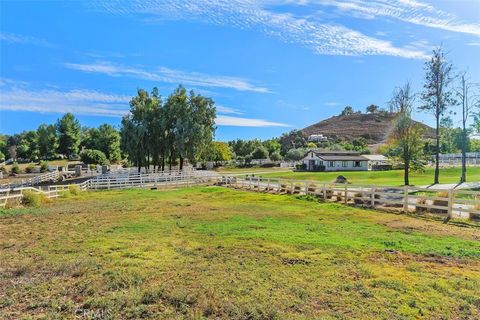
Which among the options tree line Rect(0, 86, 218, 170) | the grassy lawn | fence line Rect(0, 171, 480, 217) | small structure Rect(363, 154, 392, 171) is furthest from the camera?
small structure Rect(363, 154, 392, 171)

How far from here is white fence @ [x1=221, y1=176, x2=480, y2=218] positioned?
14.1 m

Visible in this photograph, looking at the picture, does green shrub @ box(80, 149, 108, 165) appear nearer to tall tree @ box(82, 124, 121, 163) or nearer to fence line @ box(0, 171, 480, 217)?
tall tree @ box(82, 124, 121, 163)

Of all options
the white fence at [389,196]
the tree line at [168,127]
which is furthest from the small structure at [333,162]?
the white fence at [389,196]

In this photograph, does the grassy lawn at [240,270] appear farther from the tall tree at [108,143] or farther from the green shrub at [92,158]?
the tall tree at [108,143]

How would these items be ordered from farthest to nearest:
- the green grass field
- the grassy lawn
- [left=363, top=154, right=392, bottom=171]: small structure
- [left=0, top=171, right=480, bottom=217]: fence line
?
[left=363, top=154, right=392, bottom=171]: small structure → the green grass field → [left=0, top=171, right=480, bottom=217]: fence line → the grassy lawn

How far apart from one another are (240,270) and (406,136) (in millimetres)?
24592

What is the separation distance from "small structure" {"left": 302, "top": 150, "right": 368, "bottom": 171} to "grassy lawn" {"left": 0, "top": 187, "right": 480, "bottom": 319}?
53042 millimetres

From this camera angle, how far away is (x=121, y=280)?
634 centimetres

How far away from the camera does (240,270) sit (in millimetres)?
6902

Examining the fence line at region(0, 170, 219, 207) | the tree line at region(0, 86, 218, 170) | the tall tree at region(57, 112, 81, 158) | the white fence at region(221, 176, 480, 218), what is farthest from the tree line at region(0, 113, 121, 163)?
the white fence at region(221, 176, 480, 218)

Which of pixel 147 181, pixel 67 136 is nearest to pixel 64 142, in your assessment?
pixel 67 136

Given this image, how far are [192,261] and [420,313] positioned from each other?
14.8 feet

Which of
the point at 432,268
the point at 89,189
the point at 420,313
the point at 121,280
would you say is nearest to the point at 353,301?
the point at 420,313

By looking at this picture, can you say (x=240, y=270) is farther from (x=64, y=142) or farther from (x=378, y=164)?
(x=64, y=142)
